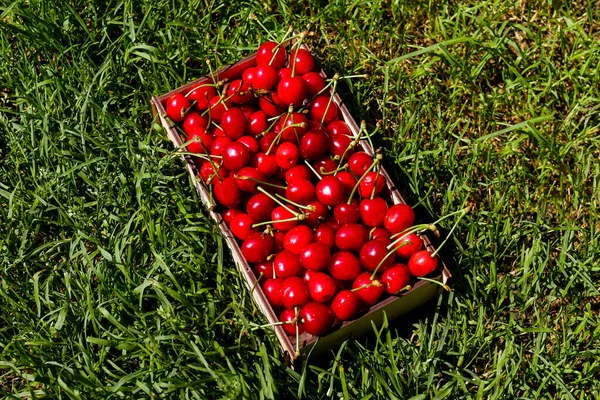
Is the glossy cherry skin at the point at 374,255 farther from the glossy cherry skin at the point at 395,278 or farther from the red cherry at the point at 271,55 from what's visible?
the red cherry at the point at 271,55

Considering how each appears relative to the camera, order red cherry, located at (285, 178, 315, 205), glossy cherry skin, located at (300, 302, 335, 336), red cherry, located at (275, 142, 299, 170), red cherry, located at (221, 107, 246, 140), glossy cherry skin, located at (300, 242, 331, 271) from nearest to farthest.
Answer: glossy cherry skin, located at (300, 302, 335, 336) < glossy cherry skin, located at (300, 242, 331, 271) < red cherry, located at (285, 178, 315, 205) < red cherry, located at (275, 142, 299, 170) < red cherry, located at (221, 107, 246, 140)

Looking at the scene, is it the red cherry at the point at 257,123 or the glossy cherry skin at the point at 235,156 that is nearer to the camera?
the glossy cherry skin at the point at 235,156

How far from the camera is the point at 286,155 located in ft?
10.5

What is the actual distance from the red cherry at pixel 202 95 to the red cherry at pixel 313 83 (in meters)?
0.45

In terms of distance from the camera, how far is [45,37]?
12.8 ft

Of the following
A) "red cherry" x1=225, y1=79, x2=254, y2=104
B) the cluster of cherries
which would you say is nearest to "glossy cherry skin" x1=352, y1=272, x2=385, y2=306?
the cluster of cherries

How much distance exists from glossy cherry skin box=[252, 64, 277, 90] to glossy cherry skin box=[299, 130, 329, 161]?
0.36 m

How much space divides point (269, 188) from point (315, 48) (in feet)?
4.05

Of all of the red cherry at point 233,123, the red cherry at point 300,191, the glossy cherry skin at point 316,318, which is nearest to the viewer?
the glossy cherry skin at point 316,318

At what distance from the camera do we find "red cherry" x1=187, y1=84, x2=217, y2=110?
11.2ft

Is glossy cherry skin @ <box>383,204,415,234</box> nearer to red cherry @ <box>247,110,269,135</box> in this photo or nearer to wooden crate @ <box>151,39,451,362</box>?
wooden crate @ <box>151,39,451,362</box>

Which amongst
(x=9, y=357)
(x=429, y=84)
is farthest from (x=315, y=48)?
(x=9, y=357)

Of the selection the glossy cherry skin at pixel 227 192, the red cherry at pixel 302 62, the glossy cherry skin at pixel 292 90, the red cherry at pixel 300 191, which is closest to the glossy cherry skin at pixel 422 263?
the red cherry at pixel 300 191

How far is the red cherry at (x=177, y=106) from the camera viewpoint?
133 inches
